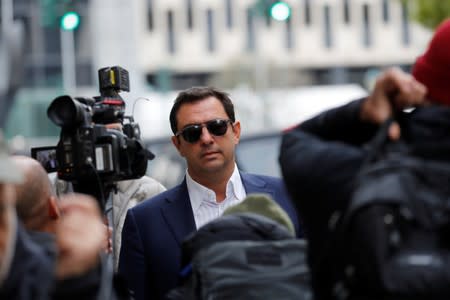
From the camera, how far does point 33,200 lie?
13.4ft

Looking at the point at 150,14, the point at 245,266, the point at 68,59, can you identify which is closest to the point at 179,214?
the point at 245,266

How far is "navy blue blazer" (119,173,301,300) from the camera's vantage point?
18.4 feet

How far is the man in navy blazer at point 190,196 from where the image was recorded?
565 cm

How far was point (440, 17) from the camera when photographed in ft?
85.0

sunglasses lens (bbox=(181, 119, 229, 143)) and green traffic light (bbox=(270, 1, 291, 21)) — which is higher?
green traffic light (bbox=(270, 1, 291, 21))

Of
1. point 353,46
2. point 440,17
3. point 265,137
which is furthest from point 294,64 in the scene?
point 265,137

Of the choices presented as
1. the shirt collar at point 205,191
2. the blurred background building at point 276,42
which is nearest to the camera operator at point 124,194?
the shirt collar at point 205,191

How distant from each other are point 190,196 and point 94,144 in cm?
80

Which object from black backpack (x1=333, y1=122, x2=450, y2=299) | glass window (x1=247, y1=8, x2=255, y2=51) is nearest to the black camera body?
black backpack (x1=333, y1=122, x2=450, y2=299)

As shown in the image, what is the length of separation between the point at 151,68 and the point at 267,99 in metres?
22.3

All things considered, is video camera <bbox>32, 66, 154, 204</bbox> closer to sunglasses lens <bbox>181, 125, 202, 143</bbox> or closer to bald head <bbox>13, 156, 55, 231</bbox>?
sunglasses lens <bbox>181, 125, 202, 143</bbox>

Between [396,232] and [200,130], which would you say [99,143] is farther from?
[396,232]

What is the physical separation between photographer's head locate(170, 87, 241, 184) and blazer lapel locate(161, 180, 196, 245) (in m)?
0.16

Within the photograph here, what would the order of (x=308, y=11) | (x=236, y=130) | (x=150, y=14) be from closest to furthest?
(x=236, y=130) → (x=150, y=14) → (x=308, y=11)
